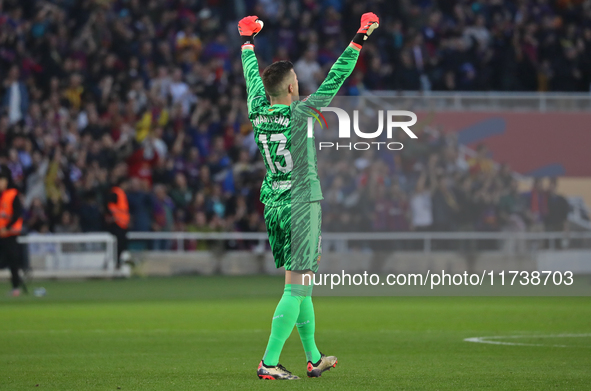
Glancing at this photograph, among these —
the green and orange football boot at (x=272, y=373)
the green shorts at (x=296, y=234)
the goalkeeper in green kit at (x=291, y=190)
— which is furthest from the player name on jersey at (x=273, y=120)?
the green and orange football boot at (x=272, y=373)

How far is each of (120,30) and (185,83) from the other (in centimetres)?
192

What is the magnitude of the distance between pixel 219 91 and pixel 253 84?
57.0ft

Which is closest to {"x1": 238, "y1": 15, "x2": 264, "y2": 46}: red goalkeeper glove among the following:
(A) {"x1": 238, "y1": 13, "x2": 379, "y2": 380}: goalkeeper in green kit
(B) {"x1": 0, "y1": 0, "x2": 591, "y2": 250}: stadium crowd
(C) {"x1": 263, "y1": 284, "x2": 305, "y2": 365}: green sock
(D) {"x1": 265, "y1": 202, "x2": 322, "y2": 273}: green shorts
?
(A) {"x1": 238, "y1": 13, "x2": 379, "y2": 380}: goalkeeper in green kit

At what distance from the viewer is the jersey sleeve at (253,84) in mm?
7242

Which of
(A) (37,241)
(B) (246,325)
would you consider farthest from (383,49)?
(B) (246,325)

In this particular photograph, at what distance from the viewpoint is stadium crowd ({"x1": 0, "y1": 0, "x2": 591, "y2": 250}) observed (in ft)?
67.6

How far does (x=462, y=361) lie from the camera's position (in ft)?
27.4

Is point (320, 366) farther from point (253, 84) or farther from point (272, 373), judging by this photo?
point (253, 84)

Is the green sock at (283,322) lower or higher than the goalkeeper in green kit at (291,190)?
lower

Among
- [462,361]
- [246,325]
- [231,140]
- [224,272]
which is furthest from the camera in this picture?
[231,140]

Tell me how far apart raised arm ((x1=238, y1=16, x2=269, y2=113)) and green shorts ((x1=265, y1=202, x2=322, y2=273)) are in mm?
752

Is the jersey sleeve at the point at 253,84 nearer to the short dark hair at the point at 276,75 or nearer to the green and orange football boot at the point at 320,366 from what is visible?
the short dark hair at the point at 276,75

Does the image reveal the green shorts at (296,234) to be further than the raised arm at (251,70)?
No

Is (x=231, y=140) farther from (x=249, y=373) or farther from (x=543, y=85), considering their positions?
(x=249, y=373)
